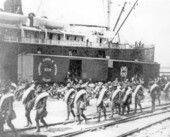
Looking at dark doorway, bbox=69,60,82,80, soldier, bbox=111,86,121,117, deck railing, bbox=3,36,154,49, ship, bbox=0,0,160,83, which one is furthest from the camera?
deck railing, bbox=3,36,154,49

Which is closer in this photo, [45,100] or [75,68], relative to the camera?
[45,100]

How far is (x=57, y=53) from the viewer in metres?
26.4

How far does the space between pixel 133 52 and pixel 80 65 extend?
12.2 metres

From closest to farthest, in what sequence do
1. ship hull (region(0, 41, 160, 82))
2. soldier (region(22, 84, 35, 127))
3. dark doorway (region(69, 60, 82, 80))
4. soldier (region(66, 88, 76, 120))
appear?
soldier (region(22, 84, 35, 127)), soldier (region(66, 88, 76, 120)), ship hull (region(0, 41, 160, 82)), dark doorway (region(69, 60, 82, 80))

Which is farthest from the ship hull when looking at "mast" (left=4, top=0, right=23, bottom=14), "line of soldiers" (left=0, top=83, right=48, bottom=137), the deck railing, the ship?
"mast" (left=4, top=0, right=23, bottom=14)

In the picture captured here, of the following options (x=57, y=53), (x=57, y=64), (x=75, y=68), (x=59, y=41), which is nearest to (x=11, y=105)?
(x=57, y=64)

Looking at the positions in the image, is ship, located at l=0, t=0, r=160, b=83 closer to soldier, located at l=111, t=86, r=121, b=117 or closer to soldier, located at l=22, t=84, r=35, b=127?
soldier, located at l=111, t=86, r=121, b=117

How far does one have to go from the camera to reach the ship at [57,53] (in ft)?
68.1

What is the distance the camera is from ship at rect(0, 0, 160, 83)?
20766mm

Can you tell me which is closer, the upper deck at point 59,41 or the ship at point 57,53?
the ship at point 57,53

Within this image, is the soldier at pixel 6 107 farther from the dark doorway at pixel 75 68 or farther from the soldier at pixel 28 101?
the dark doorway at pixel 75 68

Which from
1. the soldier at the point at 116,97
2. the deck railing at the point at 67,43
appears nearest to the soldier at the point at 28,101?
the soldier at the point at 116,97

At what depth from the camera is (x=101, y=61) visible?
25016 millimetres

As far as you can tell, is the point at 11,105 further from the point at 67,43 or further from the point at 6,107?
the point at 67,43
